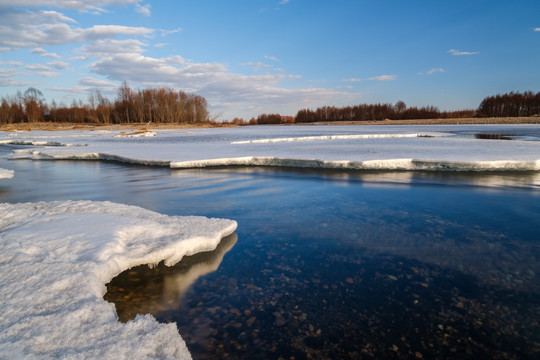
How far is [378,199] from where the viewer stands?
414cm

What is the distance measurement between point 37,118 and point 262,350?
50951 mm

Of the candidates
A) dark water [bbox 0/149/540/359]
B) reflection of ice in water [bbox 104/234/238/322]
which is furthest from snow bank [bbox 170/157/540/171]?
reflection of ice in water [bbox 104/234/238/322]

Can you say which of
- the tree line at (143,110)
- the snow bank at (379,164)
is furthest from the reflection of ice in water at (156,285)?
the tree line at (143,110)

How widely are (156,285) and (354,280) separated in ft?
4.18

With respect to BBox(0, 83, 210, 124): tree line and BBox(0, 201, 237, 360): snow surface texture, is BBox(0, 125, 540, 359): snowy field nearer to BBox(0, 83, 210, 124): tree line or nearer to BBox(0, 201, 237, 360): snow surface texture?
BBox(0, 201, 237, 360): snow surface texture

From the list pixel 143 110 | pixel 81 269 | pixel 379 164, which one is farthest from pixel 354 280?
pixel 143 110

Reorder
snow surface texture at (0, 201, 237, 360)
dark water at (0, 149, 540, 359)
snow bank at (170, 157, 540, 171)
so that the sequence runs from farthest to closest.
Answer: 1. snow bank at (170, 157, 540, 171)
2. dark water at (0, 149, 540, 359)
3. snow surface texture at (0, 201, 237, 360)

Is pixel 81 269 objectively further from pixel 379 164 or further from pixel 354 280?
pixel 379 164

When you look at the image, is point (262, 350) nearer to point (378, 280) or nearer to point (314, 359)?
point (314, 359)

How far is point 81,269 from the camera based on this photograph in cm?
187

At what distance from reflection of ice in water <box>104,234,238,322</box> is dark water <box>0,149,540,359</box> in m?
0.01

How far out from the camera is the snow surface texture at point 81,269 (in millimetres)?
1321

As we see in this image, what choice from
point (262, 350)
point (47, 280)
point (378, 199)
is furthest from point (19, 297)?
point (378, 199)

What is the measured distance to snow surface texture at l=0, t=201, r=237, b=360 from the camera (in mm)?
1321
